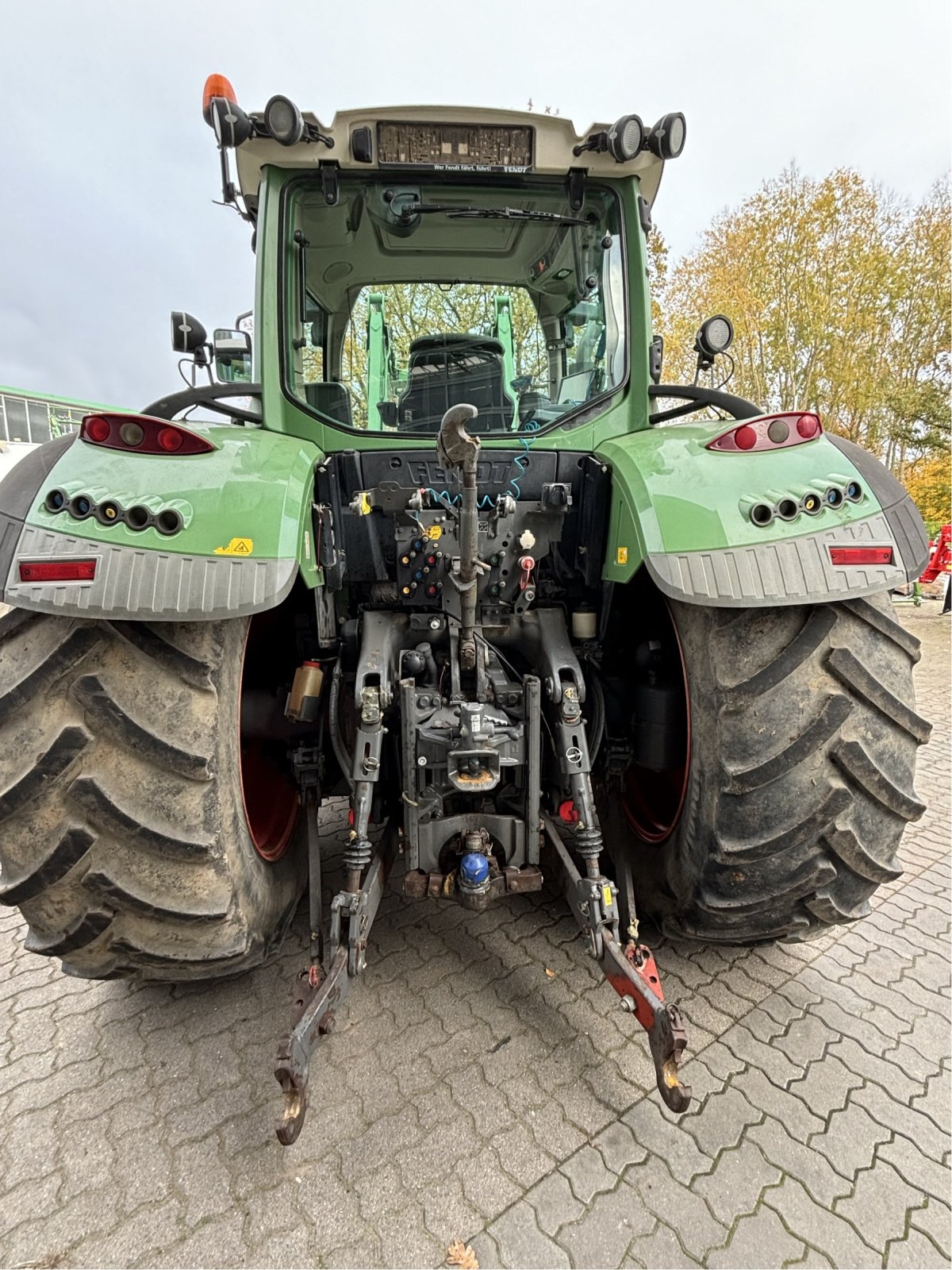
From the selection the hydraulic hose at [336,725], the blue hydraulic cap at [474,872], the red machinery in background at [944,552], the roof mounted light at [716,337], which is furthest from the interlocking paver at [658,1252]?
the red machinery in background at [944,552]

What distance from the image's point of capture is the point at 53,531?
139 centimetres

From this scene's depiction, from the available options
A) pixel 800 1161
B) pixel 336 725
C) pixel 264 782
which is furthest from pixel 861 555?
pixel 264 782

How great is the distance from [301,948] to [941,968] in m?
2.29

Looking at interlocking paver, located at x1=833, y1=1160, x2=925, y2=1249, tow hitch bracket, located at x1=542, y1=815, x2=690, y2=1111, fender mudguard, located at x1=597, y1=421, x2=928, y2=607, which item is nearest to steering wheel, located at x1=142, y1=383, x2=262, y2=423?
fender mudguard, located at x1=597, y1=421, x2=928, y2=607

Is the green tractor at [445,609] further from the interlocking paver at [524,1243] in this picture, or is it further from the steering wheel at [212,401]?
the interlocking paver at [524,1243]

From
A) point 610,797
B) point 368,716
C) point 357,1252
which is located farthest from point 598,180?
point 357,1252

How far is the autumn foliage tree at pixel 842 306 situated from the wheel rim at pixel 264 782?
54.4 feet

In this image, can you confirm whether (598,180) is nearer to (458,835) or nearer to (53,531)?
(53,531)

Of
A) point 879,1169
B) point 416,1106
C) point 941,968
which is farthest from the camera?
point 941,968

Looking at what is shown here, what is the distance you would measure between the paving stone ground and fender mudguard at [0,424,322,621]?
133 centimetres

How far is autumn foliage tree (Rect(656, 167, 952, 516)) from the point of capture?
16281mm

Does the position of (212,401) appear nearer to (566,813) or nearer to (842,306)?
(566,813)

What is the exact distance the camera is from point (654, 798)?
2.39m

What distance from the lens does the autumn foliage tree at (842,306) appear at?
16.3 m
